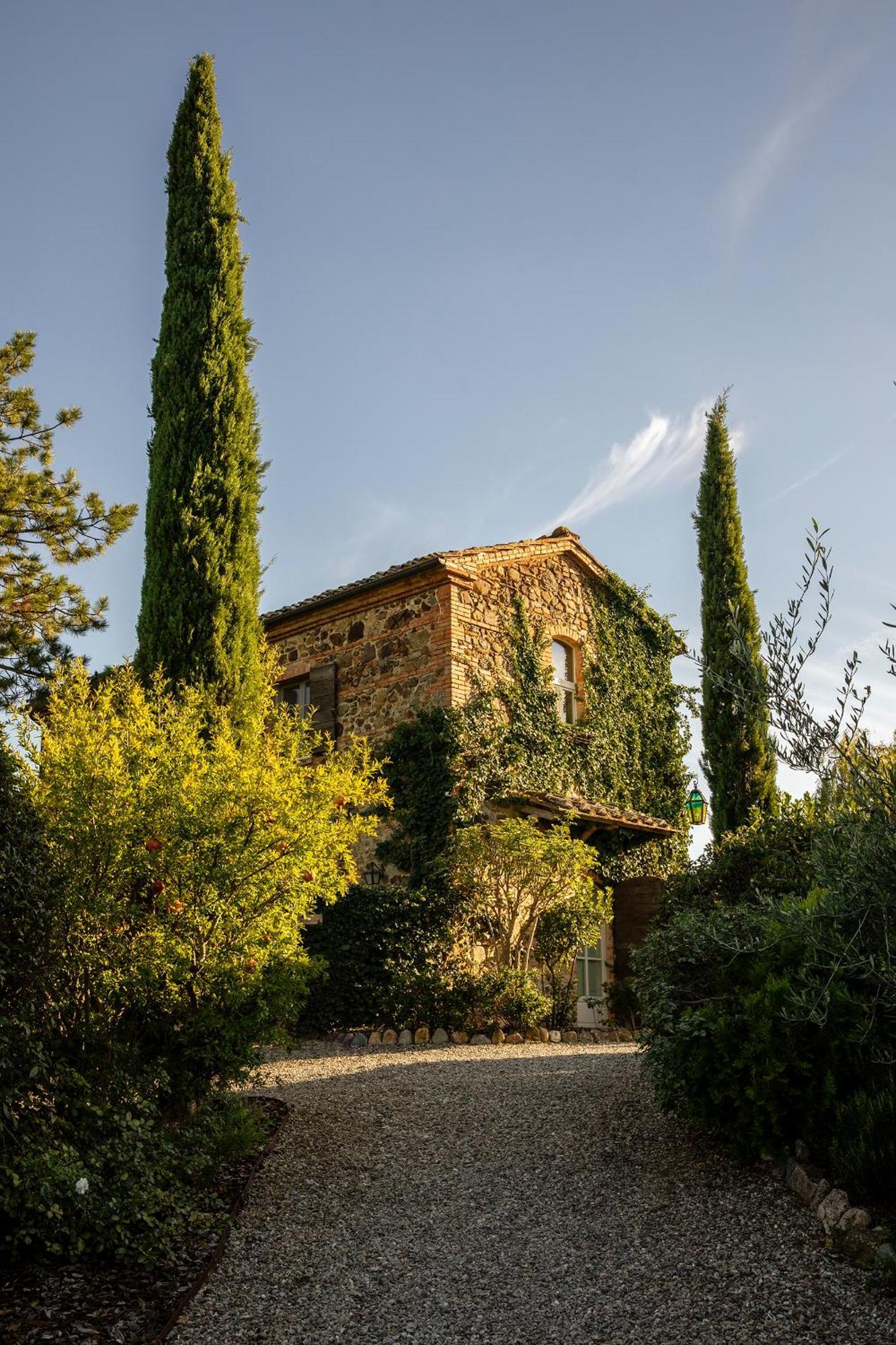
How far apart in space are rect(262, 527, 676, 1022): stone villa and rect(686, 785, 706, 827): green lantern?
4.29 feet

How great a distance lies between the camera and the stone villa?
14125mm

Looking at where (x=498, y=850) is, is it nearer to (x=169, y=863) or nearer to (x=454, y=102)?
(x=169, y=863)

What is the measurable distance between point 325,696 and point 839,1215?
11.5 m

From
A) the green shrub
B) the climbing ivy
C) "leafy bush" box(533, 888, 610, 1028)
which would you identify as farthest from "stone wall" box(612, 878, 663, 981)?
the green shrub

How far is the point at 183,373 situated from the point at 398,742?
564 cm

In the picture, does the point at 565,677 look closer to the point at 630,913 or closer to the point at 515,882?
the point at 630,913

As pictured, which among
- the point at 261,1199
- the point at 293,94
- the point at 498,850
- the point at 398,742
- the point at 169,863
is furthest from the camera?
the point at 398,742

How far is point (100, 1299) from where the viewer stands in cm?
450

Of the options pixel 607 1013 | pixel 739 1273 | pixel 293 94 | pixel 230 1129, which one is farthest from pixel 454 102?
pixel 607 1013

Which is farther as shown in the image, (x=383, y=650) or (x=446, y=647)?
(x=383, y=650)

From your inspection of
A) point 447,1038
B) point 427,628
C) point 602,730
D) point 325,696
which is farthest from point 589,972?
point 325,696

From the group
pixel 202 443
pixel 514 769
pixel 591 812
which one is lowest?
pixel 591 812

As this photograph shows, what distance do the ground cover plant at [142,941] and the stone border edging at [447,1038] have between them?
489 centimetres

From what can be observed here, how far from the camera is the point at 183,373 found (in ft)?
37.8
